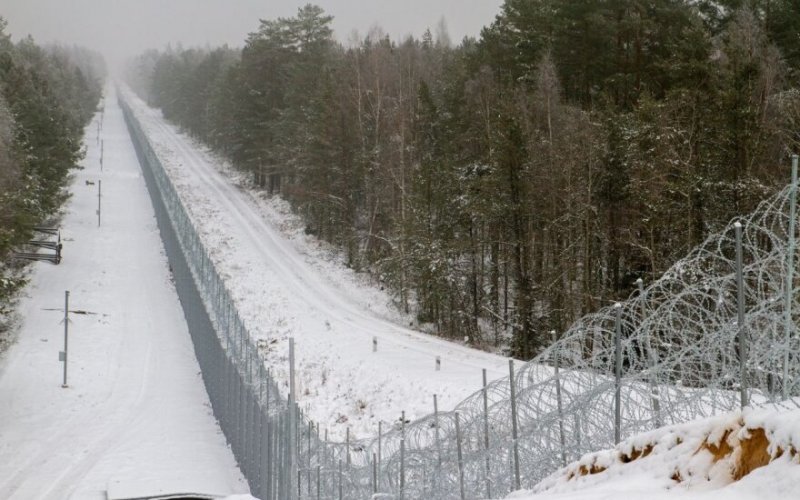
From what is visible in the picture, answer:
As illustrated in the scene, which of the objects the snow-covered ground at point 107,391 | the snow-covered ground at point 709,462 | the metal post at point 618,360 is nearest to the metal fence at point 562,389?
the metal post at point 618,360

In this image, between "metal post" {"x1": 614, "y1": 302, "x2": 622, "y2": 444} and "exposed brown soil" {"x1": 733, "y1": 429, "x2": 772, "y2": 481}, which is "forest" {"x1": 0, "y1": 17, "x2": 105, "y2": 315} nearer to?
"metal post" {"x1": 614, "y1": 302, "x2": 622, "y2": 444}

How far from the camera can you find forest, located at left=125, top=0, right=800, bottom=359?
24297 mm

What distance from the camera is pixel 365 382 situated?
77.5 ft

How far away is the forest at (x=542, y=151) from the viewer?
957 inches

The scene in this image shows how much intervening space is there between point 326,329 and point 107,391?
28.7 feet

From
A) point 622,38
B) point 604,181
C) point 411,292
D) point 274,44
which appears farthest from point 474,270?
point 274,44

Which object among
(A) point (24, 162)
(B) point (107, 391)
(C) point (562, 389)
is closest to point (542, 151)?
(B) point (107, 391)

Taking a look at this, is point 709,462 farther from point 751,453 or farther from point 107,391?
point 107,391

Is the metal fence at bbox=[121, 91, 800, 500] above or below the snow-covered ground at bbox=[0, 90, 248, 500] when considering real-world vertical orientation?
above

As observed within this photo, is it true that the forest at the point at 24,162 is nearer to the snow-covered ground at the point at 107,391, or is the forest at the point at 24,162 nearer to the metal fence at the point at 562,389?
the snow-covered ground at the point at 107,391

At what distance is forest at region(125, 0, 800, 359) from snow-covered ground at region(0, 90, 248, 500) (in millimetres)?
6671

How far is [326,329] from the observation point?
100 feet

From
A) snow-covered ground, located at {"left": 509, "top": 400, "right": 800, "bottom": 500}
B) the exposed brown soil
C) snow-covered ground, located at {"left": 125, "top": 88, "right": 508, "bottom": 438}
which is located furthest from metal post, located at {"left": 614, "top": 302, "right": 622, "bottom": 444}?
snow-covered ground, located at {"left": 125, "top": 88, "right": 508, "bottom": 438}

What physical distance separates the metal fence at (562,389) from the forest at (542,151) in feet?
11.2
